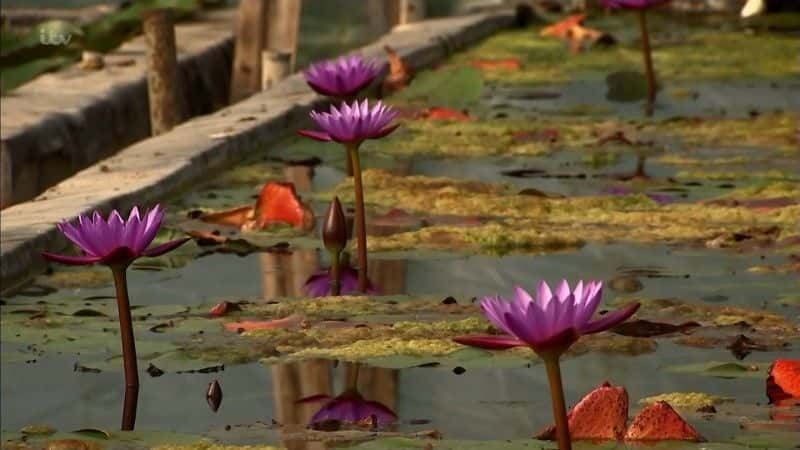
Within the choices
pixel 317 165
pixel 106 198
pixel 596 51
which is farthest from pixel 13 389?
pixel 596 51

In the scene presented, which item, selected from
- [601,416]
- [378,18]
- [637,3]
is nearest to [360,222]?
[601,416]

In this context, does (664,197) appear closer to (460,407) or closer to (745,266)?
(745,266)

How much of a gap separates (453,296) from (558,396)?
222 cm

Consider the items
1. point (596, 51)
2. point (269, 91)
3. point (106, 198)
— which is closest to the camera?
point (106, 198)

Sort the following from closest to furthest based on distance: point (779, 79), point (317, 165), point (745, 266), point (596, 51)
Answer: point (745, 266)
point (317, 165)
point (779, 79)
point (596, 51)

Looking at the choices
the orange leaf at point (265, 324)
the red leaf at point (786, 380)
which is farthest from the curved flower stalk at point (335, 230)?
the red leaf at point (786, 380)

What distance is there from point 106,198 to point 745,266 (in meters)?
1.90

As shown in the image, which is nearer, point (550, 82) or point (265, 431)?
point (265, 431)

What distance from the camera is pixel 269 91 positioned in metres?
9.36

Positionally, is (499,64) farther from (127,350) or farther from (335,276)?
(127,350)

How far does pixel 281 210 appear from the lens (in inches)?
251

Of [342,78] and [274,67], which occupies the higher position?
[342,78]

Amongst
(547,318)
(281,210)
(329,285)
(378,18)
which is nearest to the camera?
(547,318)

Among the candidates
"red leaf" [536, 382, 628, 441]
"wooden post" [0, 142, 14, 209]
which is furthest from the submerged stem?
"wooden post" [0, 142, 14, 209]
